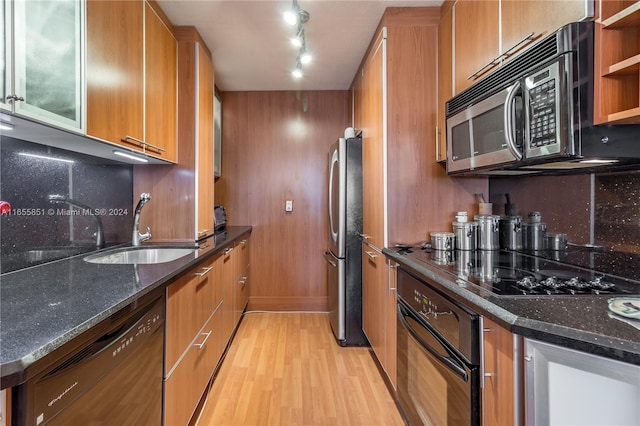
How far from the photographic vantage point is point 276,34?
2402 millimetres

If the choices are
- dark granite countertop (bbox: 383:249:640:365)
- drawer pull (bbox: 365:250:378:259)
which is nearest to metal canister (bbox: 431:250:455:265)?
dark granite countertop (bbox: 383:249:640:365)

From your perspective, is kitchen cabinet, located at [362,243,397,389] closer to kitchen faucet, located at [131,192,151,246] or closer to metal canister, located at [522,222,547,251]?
metal canister, located at [522,222,547,251]

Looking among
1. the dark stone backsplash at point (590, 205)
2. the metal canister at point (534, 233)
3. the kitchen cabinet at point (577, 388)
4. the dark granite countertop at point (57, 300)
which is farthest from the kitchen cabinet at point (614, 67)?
the dark granite countertop at point (57, 300)

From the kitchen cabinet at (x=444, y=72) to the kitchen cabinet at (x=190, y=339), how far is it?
5.05 ft

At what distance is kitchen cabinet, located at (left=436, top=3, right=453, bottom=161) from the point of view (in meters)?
1.89

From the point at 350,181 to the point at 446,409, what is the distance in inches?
71.7

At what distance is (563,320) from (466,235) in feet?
3.44

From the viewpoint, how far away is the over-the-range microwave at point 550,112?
40.1 inches

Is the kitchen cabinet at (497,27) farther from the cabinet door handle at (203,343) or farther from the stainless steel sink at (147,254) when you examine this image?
the cabinet door handle at (203,343)

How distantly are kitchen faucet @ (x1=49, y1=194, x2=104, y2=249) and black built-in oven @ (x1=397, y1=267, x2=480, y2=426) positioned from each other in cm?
170

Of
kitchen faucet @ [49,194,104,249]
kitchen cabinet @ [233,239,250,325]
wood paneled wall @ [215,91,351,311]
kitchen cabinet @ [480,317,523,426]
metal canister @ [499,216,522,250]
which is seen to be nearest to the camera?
kitchen cabinet @ [480,317,523,426]

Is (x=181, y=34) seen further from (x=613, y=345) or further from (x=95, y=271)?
(x=613, y=345)

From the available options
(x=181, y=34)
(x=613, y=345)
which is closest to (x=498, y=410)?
(x=613, y=345)

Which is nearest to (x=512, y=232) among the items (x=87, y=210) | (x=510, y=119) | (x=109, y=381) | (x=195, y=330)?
(x=510, y=119)
